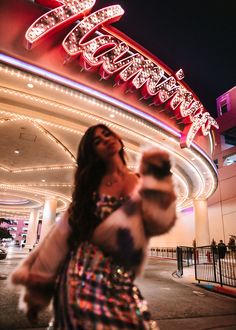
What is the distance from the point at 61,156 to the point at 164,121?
541 cm

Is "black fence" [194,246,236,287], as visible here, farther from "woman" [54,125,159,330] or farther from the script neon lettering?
"woman" [54,125,159,330]

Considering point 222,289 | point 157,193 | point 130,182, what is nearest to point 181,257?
point 222,289

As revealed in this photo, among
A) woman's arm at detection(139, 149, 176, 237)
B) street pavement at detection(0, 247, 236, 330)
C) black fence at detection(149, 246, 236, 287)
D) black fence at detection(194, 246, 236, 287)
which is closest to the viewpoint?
woman's arm at detection(139, 149, 176, 237)

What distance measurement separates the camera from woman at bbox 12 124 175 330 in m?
1.08

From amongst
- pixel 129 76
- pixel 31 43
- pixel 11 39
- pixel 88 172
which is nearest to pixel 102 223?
pixel 88 172

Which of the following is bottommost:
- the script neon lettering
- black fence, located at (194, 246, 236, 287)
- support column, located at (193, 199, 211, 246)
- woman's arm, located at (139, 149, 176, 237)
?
black fence, located at (194, 246, 236, 287)

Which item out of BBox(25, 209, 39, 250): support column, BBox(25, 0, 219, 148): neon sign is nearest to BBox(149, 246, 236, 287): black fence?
BBox(25, 0, 219, 148): neon sign

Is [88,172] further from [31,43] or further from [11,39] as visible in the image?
[11,39]

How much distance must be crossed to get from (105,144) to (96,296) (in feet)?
2.55

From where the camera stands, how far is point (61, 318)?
1.15 metres

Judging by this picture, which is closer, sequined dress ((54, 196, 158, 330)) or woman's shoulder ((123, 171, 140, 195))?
sequined dress ((54, 196, 158, 330))

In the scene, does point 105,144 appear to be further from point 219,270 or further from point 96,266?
point 219,270

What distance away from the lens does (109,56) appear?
24.8 ft

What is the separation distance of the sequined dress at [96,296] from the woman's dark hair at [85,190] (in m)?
0.09
